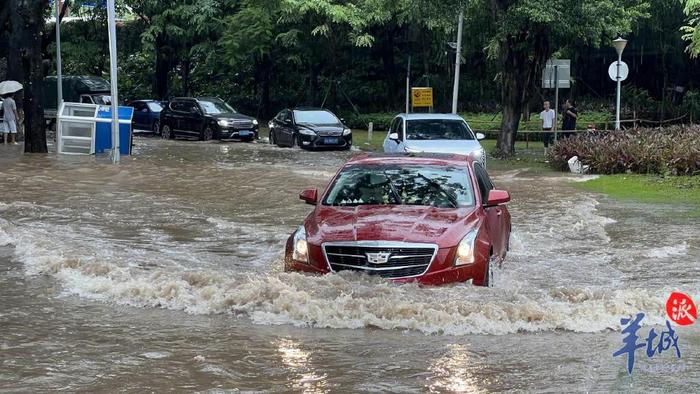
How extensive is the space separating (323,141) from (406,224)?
824 inches

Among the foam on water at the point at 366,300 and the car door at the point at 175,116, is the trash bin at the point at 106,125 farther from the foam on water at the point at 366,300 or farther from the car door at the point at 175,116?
the foam on water at the point at 366,300

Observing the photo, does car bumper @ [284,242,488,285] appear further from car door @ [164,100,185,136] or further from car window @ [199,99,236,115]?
car door @ [164,100,185,136]

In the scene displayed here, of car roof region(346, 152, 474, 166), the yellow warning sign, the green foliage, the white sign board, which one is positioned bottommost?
the green foliage

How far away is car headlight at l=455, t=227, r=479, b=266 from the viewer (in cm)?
860

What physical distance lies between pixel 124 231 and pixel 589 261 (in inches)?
254

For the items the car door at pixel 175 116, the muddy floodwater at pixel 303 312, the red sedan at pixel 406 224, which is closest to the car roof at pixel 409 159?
the red sedan at pixel 406 224

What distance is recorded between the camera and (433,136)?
69.0 feet

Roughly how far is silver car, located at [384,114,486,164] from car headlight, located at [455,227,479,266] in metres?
11.3

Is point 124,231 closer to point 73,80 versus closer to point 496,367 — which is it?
point 496,367

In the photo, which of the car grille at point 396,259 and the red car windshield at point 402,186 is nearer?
the car grille at point 396,259

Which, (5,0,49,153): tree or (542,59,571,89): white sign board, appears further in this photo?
(542,59,571,89): white sign board

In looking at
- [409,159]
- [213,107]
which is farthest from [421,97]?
[409,159]

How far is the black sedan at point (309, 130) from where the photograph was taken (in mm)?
29656

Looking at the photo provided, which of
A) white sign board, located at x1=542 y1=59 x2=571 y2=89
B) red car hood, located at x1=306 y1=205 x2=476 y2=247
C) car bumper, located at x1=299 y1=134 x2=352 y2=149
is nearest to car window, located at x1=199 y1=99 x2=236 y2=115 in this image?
car bumper, located at x1=299 y1=134 x2=352 y2=149
